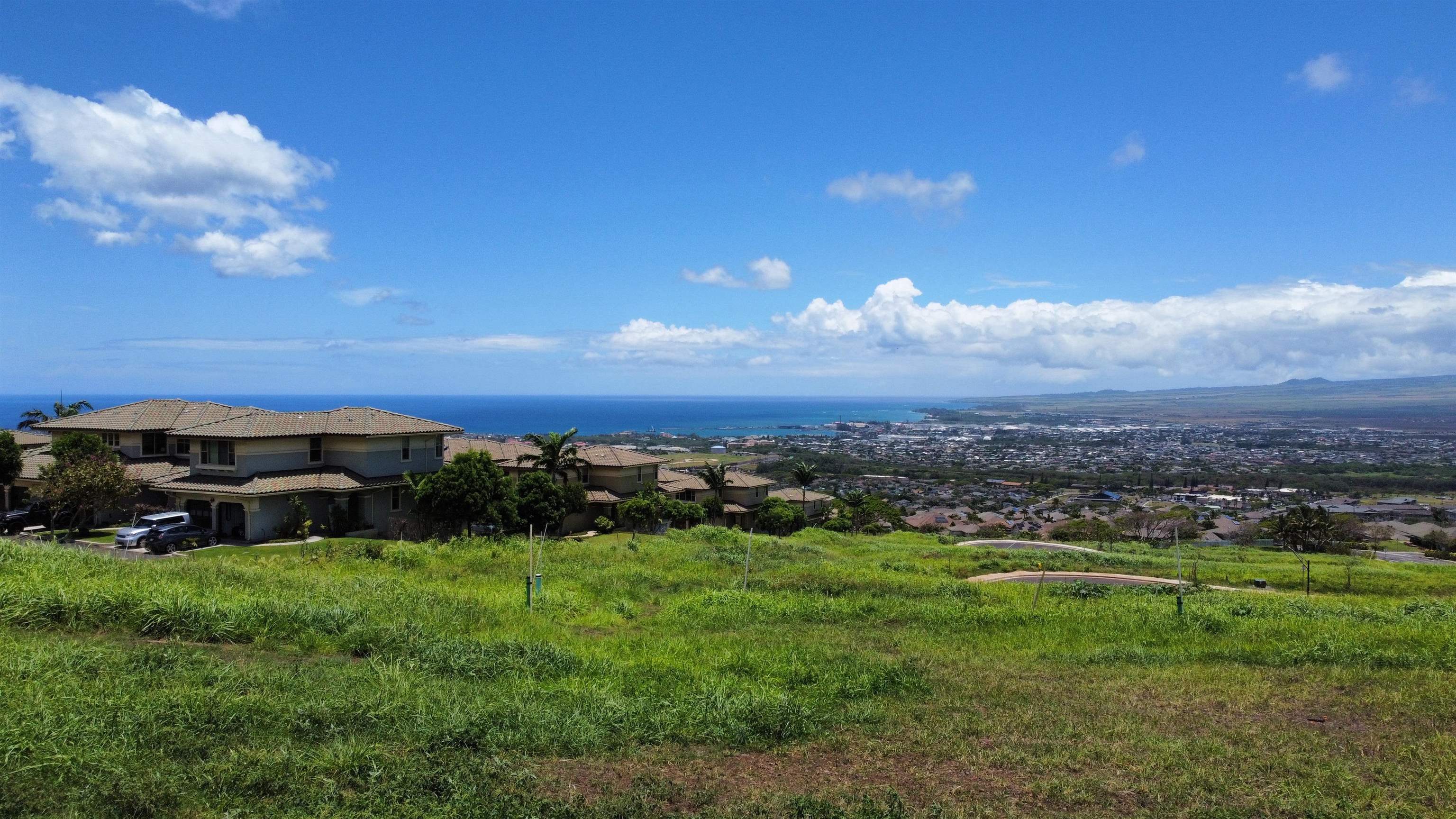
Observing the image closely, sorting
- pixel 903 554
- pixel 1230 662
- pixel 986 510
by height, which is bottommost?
pixel 986 510

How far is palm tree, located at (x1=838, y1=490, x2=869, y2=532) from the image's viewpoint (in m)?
56.4

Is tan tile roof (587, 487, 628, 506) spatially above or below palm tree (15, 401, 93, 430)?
below

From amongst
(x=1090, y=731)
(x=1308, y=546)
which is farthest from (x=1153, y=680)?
(x=1308, y=546)

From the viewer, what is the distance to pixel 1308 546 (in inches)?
1827

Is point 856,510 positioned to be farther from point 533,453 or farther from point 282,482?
point 282,482

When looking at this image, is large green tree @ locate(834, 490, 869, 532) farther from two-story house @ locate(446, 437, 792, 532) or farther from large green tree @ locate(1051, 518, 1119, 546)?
large green tree @ locate(1051, 518, 1119, 546)

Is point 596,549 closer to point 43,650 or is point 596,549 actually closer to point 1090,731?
point 43,650

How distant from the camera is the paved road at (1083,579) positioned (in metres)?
23.8

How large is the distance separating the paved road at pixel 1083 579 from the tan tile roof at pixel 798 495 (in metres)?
31.0

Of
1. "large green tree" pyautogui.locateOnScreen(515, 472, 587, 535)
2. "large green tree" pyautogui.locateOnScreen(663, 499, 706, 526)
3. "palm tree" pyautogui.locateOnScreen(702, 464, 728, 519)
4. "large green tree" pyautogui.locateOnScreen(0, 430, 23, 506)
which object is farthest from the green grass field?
"palm tree" pyautogui.locateOnScreen(702, 464, 728, 519)

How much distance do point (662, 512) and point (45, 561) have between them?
3050cm

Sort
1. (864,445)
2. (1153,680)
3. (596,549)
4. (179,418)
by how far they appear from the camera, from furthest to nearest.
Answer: (864,445) < (179,418) < (596,549) < (1153,680)

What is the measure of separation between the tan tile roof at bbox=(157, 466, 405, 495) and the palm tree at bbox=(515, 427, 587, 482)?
27.1ft

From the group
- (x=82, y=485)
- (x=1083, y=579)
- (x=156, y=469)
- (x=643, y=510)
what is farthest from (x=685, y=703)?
(x=643, y=510)
